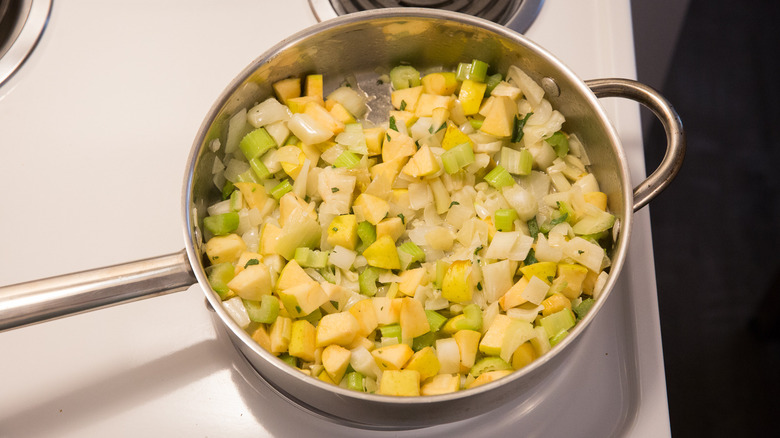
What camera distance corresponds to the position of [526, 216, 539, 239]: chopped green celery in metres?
0.88

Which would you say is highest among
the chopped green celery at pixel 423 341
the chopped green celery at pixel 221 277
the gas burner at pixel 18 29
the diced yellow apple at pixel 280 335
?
the gas burner at pixel 18 29

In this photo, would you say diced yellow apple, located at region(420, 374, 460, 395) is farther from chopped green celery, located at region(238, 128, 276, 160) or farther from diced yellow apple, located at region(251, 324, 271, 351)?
chopped green celery, located at region(238, 128, 276, 160)

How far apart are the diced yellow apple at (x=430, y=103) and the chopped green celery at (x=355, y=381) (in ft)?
1.24

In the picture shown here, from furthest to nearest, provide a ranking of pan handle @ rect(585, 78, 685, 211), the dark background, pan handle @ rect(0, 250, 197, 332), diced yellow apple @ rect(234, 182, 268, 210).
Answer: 1. the dark background
2. diced yellow apple @ rect(234, 182, 268, 210)
3. pan handle @ rect(585, 78, 685, 211)
4. pan handle @ rect(0, 250, 197, 332)

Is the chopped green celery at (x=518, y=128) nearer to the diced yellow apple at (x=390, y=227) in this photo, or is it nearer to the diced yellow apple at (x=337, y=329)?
the diced yellow apple at (x=390, y=227)

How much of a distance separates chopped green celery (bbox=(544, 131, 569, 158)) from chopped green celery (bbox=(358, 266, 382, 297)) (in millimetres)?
310

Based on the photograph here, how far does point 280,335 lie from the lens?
77cm

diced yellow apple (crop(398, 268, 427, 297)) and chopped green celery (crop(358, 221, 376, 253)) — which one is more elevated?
chopped green celery (crop(358, 221, 376, 253))

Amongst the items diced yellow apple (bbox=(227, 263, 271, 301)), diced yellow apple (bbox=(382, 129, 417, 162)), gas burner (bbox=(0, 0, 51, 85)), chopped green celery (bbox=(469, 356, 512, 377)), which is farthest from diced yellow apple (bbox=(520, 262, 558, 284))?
gas burner (bbox=(0, 0, 51, 85))

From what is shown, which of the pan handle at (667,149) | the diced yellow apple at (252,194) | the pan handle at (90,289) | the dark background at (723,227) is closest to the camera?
the pan handle at (90,289)

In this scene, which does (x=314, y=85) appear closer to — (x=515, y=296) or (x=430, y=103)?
(x=430, y=103)

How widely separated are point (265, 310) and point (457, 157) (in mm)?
329

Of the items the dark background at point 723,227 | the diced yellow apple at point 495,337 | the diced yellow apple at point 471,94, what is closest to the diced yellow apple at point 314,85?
the diced yellow apple at point 471,94

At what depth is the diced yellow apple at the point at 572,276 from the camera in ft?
2.62
